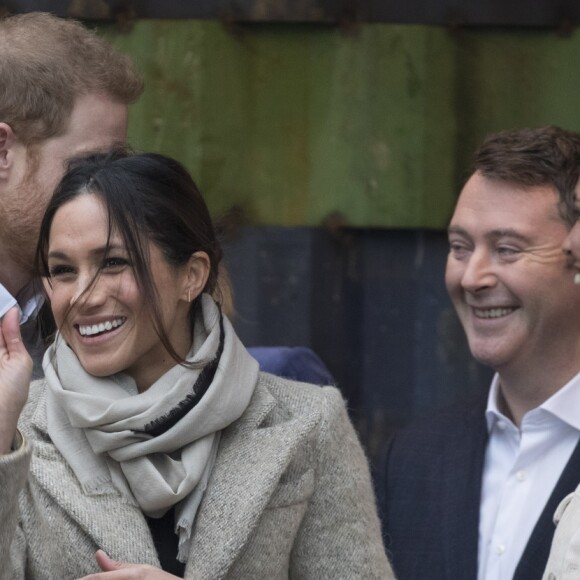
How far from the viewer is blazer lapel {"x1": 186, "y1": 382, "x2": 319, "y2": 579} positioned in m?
2.88

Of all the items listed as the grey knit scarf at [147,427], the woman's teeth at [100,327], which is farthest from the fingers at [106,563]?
the woman's teeth at [100,327]

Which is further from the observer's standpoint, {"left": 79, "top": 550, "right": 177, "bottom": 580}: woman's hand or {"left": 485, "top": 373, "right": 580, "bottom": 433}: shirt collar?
{"left": 485, "top": 373, "right": 580, "bottom": 433}: shirt collar

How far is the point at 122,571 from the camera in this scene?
8.89 ft

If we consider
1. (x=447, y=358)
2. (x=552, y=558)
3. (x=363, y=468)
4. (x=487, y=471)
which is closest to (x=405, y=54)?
(x=447, y=358)

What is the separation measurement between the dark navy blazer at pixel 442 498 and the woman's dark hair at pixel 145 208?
37.0 inches

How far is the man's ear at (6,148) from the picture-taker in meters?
3.36

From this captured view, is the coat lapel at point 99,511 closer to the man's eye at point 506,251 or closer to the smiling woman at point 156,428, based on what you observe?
the smiling woman at point 156,428

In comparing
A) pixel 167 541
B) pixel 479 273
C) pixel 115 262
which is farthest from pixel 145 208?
pixel 479 273

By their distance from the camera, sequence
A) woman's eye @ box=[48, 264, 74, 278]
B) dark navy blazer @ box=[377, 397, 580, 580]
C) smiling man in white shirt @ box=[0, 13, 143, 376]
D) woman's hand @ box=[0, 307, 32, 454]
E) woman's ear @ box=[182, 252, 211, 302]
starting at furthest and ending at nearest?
dark navy blazer @ box=[377, 397, 580, 580]
smiling man in white shirt @ box=[0, 13, 143, 376]
woman's ear @ box=[182, 252, 211, 302]
woman's eye @ box=[48, 264, 74, 278]
woman's hand @ box=[0, 307, 32, 454]

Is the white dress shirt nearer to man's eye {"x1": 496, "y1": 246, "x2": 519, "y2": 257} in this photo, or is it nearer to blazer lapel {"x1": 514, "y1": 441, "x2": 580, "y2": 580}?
blazer lapel {"x1": 514, "y1": 441, "x2": 580, "y2": 580}

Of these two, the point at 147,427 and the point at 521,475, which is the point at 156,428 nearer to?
the point at 147,427

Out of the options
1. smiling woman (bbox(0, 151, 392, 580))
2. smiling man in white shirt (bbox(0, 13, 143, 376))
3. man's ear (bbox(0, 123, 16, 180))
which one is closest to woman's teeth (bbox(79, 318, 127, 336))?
smiling woman (bbox(0, 151, 392, 580))

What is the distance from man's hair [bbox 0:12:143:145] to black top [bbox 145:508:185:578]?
3.03 feet

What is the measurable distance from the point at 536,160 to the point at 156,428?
1.40 metres
